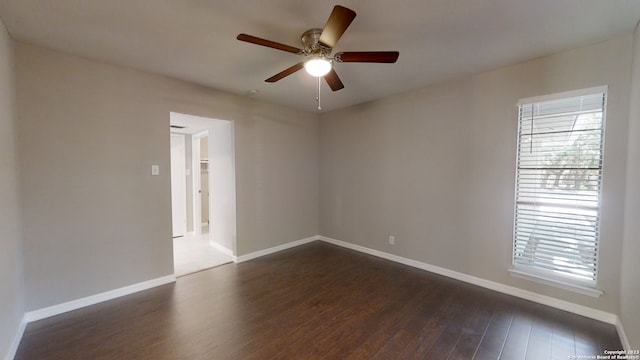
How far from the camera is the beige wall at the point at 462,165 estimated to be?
2.24 metres

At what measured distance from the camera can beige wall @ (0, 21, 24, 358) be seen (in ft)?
5.77

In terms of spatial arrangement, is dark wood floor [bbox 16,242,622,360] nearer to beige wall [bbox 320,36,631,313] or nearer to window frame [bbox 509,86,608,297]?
window frame [bbox 509,86,608,297]

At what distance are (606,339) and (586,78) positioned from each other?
7.40 ft

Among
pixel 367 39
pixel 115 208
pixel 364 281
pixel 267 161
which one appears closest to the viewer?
pixel 367 39

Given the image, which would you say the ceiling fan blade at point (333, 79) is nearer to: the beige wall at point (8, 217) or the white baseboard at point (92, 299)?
the beige wall at point (8, 217)

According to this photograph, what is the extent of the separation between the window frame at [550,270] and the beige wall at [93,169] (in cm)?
364

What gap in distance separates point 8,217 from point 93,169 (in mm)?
800

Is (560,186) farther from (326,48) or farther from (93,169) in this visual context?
(93,169)

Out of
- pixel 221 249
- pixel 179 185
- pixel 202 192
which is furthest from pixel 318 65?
pixel 202 192

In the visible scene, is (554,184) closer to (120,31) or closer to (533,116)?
(533,116)

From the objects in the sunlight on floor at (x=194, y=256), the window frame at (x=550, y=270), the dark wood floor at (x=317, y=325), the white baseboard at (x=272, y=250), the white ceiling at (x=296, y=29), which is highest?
the white ceiling at (x=296, y=29)

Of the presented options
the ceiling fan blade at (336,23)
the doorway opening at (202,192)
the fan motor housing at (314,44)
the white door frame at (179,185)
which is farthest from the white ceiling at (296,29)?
the white door frame at (179,185)

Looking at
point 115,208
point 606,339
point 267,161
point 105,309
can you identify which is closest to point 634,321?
point 606,339

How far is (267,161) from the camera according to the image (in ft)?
13.6
